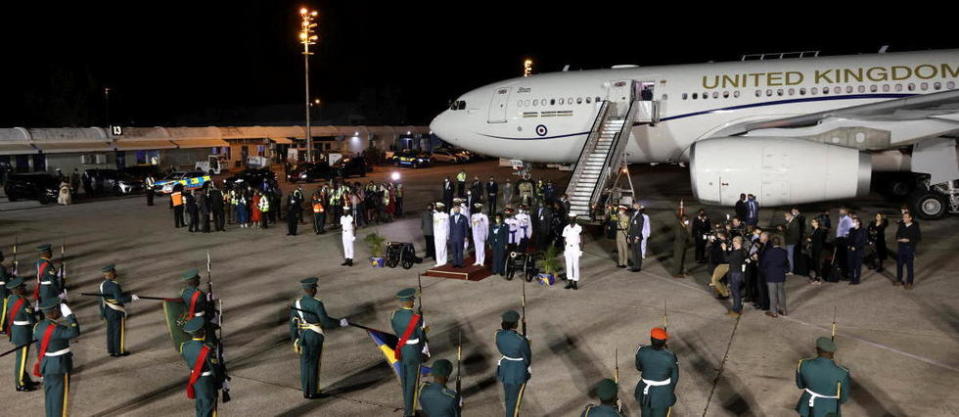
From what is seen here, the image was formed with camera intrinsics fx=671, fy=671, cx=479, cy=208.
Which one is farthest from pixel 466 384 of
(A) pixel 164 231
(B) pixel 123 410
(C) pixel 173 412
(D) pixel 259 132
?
(D) pixel 259 132

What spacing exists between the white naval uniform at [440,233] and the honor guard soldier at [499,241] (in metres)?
1.46

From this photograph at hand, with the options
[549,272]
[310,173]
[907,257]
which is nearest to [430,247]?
[549,272]

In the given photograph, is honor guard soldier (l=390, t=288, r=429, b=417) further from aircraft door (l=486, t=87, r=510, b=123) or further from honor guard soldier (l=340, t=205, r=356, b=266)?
aircraft door (l=486, t=87, r=510, b=123)

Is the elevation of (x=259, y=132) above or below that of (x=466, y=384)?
above

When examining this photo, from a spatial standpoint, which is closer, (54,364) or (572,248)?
(54,364)

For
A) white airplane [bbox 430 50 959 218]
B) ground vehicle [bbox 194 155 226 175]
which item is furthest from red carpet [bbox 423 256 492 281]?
ground vehicle [bbox 194 155 226 175]

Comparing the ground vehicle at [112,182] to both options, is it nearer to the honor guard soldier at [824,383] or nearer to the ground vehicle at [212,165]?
the ground vehicle at [212,165]

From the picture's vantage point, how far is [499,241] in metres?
14.3

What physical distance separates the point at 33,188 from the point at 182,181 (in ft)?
20.3

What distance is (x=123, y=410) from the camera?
8.08 meters

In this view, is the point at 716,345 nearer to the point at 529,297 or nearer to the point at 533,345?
the point at 533,345

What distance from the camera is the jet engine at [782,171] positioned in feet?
55.9

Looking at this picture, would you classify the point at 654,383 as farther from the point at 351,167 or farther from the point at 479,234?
the point at 351,167

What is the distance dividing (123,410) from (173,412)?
2.11 ft
